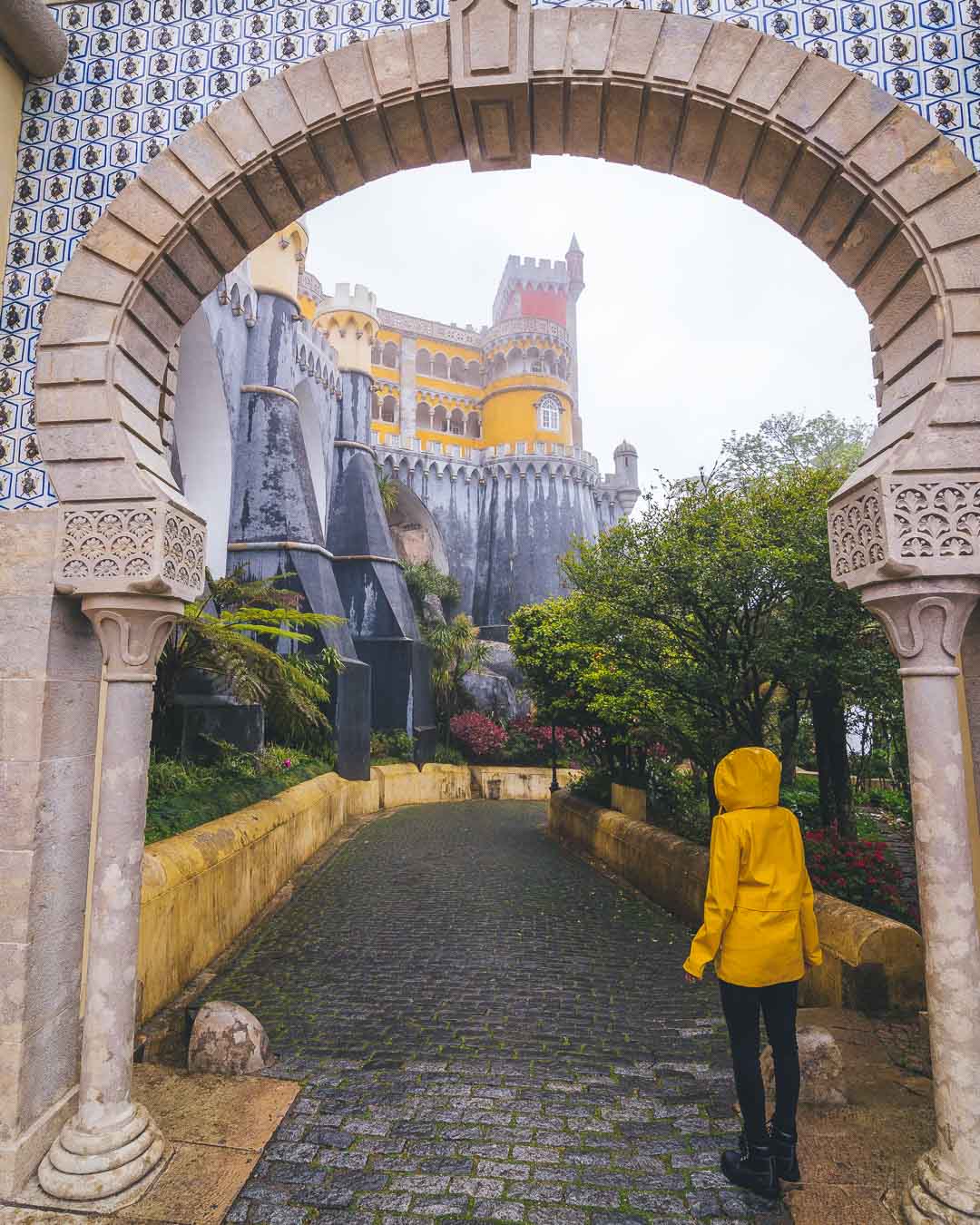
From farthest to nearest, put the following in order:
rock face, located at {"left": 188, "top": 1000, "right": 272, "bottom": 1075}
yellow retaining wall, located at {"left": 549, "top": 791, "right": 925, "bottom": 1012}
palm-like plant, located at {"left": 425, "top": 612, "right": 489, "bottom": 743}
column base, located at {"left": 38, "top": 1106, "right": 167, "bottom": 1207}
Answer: palm-like plant, located at {"left": 425, "top": 612, "right": 489, "bottom": 743} → yellow retaining wall, located at {"left": 549, "top": 791, "right": 925, "bottom": 1012} → rock face, located at {"left": 188, "top": 1000, "right": 272, "bottom": 1075} → column base, located at {"left": 38, "top": 1106, "right": 167, "bottom": 1207}

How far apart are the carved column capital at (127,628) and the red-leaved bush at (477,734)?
19078 mm

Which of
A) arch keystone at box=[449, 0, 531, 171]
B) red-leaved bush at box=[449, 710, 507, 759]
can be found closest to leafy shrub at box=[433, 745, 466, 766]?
red-leaved bush at box=[449, 710, 507, 759]

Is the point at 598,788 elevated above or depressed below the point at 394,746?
below

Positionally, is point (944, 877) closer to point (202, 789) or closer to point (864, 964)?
point (864, 964)

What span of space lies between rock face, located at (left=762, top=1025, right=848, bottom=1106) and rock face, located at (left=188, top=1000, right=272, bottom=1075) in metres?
2.48

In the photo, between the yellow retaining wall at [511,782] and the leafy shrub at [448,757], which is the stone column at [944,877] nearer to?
the leafy shrub at [448,757]

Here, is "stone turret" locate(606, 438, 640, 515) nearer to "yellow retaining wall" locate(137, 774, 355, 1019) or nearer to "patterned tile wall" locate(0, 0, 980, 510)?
"yellow retaining wall" locate(137, 774, 355, 1019)

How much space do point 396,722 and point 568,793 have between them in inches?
286

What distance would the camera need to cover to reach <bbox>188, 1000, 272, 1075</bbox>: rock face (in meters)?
3.75

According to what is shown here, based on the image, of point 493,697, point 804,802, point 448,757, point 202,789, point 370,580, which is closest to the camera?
point 202,789

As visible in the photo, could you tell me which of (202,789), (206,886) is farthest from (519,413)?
(206,886)

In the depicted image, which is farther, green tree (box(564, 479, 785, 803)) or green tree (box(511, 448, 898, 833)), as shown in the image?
green tree (box(564, 479, 785, 803))

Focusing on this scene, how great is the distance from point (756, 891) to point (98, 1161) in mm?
2685

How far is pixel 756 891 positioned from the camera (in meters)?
2.87
